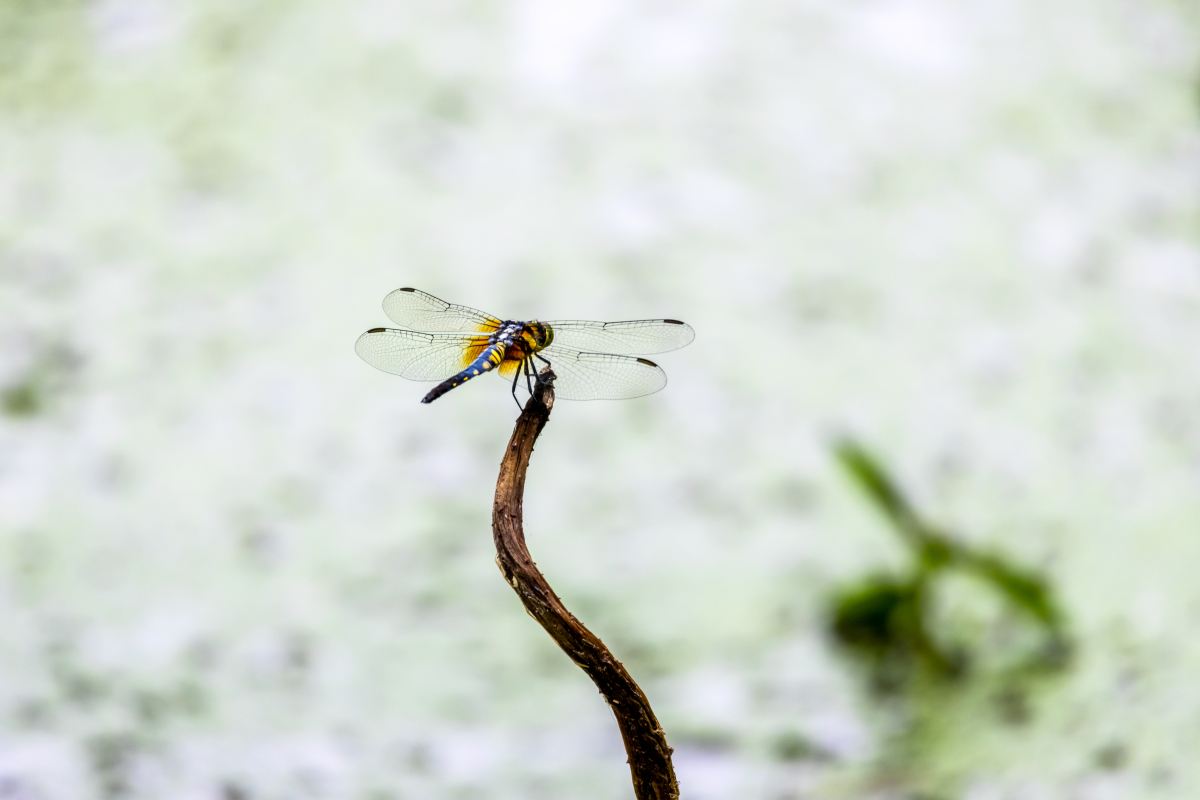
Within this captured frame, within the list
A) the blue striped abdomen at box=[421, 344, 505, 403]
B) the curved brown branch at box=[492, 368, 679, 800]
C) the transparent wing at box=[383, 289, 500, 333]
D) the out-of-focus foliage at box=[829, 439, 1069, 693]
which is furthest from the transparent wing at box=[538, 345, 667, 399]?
the out-of-focus foliage at box=[829, 439, 1069, 693]

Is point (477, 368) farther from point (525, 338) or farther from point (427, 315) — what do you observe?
point (427, 315)

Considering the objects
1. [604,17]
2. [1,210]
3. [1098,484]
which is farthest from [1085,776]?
[1,210]

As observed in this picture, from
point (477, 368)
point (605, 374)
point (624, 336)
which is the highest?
point (624, 336)

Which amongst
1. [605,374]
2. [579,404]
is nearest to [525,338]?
[605,374]

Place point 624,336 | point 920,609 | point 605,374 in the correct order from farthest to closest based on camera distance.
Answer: point 920,609 → point 624,336 → point 605,374

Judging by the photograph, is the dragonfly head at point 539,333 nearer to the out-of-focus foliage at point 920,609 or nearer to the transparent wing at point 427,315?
the transparent wing at point 427,315

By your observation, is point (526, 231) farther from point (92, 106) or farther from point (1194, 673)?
point (1194, 673)

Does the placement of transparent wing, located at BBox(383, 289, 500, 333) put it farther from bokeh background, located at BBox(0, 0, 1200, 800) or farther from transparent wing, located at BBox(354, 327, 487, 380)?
bokeh background, located at BBox(0, 0, 1200, 800)
